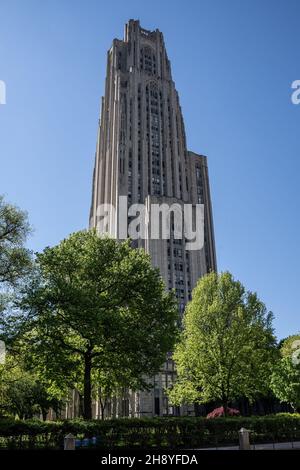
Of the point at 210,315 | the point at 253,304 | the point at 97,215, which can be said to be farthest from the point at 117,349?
the point at 97,215

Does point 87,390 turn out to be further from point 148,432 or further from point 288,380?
point 288,380

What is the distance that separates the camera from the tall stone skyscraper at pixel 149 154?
104m

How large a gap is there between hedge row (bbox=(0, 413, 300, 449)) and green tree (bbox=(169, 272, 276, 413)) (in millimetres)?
8079

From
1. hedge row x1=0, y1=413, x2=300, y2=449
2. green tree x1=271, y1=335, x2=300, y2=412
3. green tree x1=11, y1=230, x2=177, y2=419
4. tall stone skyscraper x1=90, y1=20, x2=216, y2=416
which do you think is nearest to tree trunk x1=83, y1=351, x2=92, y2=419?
green tree x1=11, y1=230, x2=177, y2=419

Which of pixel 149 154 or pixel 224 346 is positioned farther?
pixel 149 154

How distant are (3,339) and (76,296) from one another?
5.64 meters

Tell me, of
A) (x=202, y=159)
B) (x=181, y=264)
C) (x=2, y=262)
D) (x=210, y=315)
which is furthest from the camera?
A: (x=202, y=159)

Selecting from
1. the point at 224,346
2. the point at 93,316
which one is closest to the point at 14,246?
the point at 93,316

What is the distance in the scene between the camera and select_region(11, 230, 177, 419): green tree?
28.5 metres

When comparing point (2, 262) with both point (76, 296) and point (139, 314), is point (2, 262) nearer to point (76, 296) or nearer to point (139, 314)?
point (76, 296)

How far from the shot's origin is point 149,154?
12062cm

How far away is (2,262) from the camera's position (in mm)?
29734

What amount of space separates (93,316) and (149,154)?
9784cm
